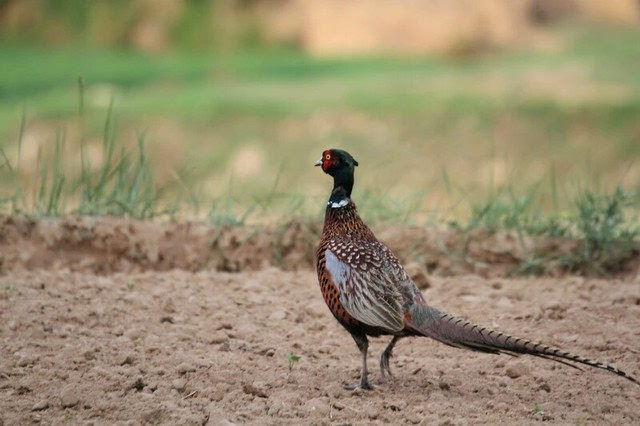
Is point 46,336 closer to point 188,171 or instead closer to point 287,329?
point 287,329

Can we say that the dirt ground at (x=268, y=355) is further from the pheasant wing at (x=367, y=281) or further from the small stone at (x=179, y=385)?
the pheasant wing at (x=367, y=281)

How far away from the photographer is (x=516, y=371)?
12.6ft

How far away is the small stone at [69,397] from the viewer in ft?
10.9

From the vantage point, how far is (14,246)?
540 cm

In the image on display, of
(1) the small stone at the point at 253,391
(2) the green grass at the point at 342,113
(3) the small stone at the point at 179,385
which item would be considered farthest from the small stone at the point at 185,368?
(2) the green grass at the point at 342,113

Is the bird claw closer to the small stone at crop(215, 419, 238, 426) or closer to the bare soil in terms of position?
the bare soil

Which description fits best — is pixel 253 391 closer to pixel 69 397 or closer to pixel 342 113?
→ pixel 69 397

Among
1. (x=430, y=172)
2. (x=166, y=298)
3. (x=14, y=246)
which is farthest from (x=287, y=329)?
(x=430, y=172)

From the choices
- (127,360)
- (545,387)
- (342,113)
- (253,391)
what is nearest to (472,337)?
(545,387)

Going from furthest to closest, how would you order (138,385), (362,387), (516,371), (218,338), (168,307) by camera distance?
(168,307) < (218,338) < (516,371) < (362,387) < (138,385)

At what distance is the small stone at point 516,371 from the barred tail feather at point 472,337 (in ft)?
0.99

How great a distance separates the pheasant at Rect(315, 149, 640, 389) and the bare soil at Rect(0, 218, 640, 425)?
8.4 inches

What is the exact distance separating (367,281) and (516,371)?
28.5 inches

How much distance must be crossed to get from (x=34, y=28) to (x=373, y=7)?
17.9 ft
